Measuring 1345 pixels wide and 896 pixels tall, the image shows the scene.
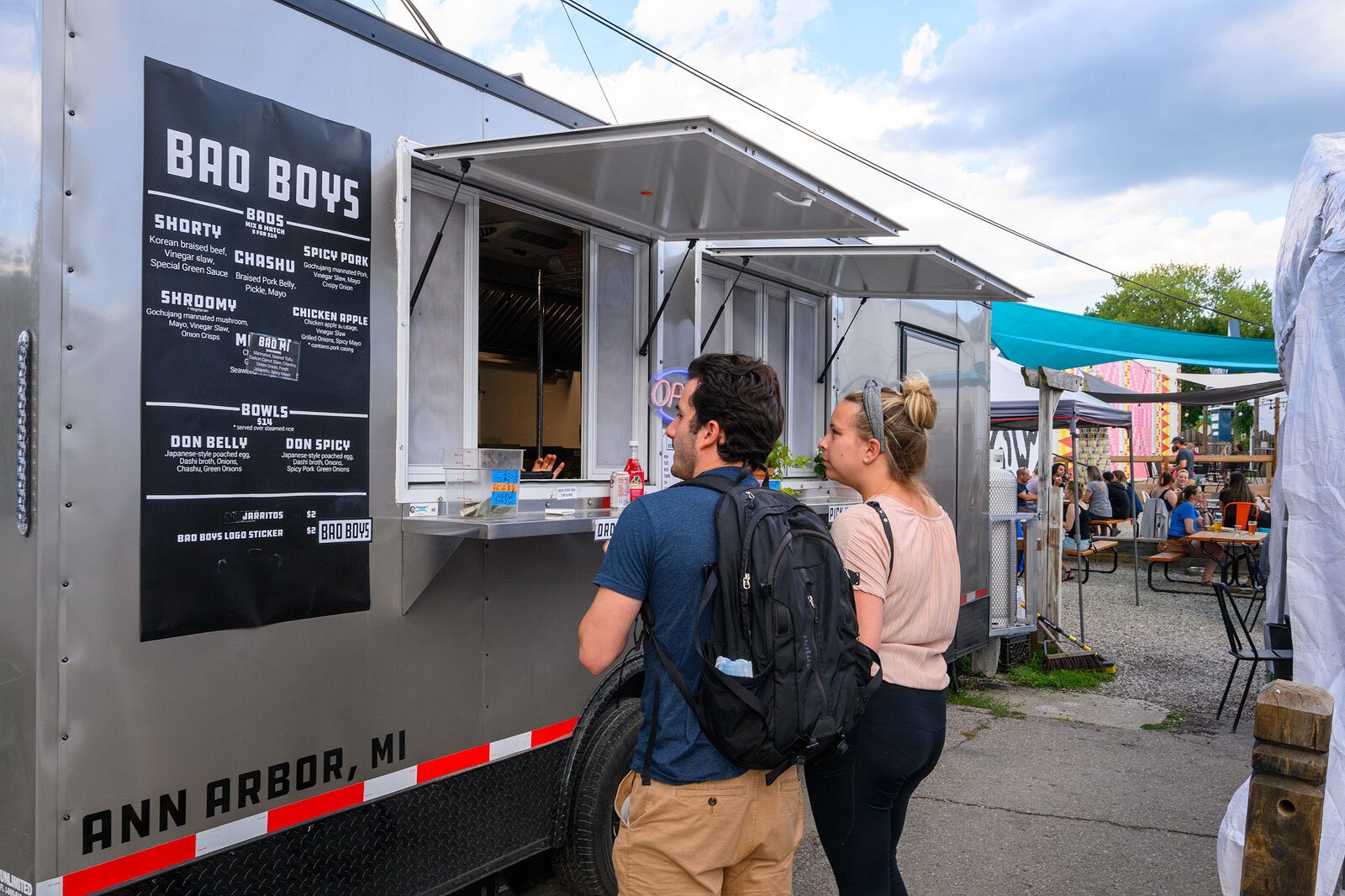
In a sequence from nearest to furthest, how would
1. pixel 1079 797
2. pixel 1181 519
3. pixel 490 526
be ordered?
pixel 490 526, pixel 1079 797, pixel 1181 519

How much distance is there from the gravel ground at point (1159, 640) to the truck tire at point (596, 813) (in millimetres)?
5048

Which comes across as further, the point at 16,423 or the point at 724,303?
the point at 724,303

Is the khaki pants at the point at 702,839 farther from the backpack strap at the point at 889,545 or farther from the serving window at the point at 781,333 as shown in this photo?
the serving window at the point at 781,333

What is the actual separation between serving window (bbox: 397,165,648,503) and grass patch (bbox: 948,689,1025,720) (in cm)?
359

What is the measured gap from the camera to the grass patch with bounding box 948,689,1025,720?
666 cm

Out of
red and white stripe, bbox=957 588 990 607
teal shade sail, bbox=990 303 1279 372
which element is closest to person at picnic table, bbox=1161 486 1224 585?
teal shade sail, bbox=990 303 1279 372

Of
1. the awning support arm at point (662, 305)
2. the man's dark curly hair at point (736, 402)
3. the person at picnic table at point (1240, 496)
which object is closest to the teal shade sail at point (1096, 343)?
the person at picnic table at point (1240, 496)

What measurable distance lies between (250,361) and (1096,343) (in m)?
9.97

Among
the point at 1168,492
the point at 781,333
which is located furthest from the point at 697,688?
the point at 1168,492

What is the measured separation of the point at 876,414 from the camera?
2602 mm

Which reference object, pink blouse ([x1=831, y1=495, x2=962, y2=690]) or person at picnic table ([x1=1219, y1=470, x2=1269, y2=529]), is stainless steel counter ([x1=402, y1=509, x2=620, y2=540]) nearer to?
pink blouse ([x1=831, y1=495, x2=962, y2=690])

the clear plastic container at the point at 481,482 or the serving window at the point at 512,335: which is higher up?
the serving window at the point at 512,335

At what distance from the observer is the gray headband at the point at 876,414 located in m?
2.59

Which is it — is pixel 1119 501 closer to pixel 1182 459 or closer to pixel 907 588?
pixel 1182 459
